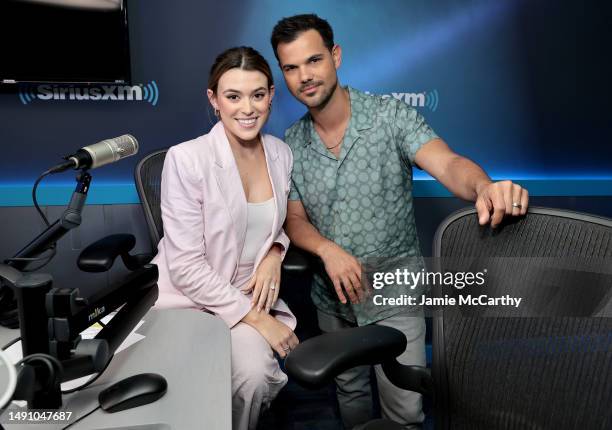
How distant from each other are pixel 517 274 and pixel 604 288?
0.17 metres

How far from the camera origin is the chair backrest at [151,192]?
2.11m

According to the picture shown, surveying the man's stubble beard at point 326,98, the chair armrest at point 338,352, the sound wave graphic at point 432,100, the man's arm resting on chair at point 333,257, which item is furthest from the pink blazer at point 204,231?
the sound wave graphic at point 432,100

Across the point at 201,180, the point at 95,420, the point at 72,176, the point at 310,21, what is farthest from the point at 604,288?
the point at 72,176

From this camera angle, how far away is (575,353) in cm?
110

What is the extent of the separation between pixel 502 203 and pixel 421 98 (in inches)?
66.0

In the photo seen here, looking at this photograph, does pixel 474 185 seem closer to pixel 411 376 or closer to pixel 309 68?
pixel 411 376

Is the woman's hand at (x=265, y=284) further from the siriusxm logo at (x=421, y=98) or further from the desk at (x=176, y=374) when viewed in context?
the siriusxm logo at (x=421, y=98)

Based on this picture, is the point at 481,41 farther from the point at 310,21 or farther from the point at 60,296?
the point at 60,296

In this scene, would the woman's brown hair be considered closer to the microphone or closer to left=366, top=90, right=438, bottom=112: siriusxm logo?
the microphone

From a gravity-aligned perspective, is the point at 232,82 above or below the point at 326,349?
above

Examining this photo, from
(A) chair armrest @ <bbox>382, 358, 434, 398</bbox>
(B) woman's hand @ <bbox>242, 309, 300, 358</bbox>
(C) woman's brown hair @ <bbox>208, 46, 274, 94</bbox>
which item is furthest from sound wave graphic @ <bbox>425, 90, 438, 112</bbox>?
(A) chair armrest @ <bbox>382, 358, 434, 398</bbox>

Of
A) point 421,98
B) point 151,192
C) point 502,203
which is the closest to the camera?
point 502,203

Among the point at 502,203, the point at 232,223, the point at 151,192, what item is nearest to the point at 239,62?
the point at 232,223

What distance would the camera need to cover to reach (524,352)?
116cm
